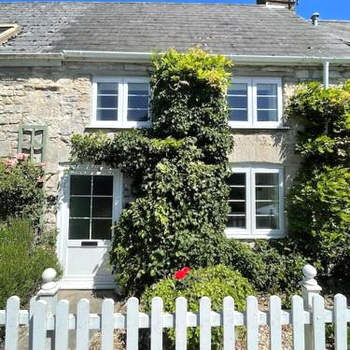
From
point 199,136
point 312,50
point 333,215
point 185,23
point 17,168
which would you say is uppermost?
point 185,23

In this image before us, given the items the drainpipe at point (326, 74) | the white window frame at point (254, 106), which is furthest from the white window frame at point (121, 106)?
the drainpipe at point (326, 74)

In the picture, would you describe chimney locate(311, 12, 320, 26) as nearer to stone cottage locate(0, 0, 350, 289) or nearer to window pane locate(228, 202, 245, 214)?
stone cottage locate(0, 0, 350, 289)

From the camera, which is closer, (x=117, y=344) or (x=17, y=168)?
(x=117, y=344)

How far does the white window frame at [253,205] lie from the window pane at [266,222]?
0.11 meters

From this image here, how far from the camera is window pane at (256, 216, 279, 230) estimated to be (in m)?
7.95


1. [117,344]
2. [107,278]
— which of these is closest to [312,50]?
[107,278]

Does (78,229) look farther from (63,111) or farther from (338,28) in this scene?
(338,28)

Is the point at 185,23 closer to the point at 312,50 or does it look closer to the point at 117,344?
the point at 312,50

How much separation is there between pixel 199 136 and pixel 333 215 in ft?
10.3

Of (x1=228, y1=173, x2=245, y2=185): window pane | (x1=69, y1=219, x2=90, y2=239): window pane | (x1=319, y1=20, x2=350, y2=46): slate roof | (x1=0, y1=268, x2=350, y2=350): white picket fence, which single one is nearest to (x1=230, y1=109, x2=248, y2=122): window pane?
(x1=228, y1=173, x2=245, y2=185): window pane

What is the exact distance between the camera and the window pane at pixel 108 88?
8.05 metres

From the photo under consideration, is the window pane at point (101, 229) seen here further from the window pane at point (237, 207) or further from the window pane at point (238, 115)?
the window pane at point (238, 115)

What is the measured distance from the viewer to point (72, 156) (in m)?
7.55

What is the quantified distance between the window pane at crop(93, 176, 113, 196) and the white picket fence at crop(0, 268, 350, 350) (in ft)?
16.1
